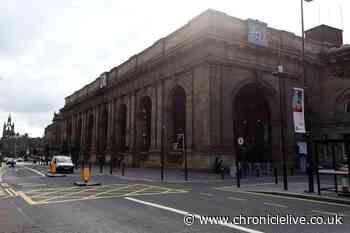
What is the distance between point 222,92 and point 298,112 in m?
15.7

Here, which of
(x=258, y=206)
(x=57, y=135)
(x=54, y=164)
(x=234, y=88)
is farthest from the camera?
(x=57, y=135)

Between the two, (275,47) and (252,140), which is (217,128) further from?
(275,47)

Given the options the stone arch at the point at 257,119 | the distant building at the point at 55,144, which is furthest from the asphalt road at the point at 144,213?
the distant building at the point at 55,144

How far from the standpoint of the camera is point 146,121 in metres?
42.5

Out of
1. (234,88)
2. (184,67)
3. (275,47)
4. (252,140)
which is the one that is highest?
(275,47)

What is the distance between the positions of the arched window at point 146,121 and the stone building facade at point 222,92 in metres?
0.01

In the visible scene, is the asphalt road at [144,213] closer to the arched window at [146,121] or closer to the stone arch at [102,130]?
the arched window at [146,121]

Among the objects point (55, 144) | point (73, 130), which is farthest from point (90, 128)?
point (55, 144)

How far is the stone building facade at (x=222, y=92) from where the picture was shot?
30219 mm

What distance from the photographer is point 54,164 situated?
2853 cm

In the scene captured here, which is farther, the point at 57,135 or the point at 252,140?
the point at 57,135

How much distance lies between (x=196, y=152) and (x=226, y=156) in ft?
9.35

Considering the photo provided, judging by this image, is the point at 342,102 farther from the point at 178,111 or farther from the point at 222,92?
the point at 178,111

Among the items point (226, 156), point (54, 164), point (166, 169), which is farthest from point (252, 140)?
point (54, 164)
